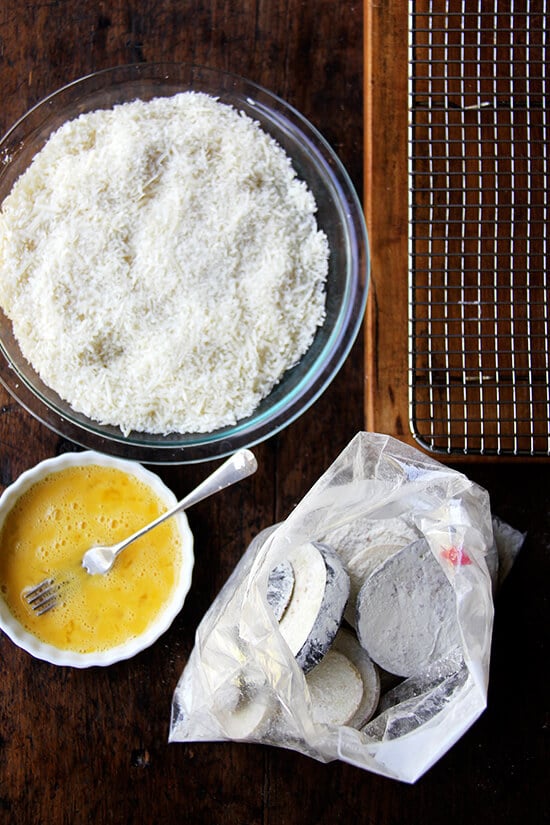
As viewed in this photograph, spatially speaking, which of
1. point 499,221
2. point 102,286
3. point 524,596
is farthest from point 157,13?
point 524,596

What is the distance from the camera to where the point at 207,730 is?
3.26 feet

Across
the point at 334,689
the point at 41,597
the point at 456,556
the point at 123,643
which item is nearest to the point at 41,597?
the point at 41,597

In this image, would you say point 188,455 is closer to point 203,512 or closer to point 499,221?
point 203,512

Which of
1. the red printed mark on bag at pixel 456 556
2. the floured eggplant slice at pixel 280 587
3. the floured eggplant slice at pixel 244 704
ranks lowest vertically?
the floured eggplant slice at pixel 244 704

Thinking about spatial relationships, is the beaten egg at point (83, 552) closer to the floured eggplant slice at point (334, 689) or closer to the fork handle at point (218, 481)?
the fork handle at point (218, 481)

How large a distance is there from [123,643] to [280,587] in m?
0.25

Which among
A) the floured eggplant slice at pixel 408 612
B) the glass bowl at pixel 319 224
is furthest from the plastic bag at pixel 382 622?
the glass bowl at pixel 319 224

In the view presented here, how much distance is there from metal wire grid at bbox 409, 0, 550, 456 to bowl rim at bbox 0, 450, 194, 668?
346 mm

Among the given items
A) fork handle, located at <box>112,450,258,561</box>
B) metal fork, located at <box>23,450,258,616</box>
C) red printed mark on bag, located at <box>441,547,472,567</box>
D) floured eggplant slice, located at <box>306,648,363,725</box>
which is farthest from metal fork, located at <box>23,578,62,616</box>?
red printed mark on bag, located at <box>441,547,472,567</box>

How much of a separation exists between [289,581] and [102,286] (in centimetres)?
40

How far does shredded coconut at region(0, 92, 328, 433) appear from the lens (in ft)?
2.98

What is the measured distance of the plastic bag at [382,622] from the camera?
0.84 metres

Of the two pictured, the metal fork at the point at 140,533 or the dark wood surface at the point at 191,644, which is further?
the dark wood surface at the point at 191,644

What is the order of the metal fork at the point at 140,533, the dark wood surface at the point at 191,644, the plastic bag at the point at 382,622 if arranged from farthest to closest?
the dark wood surface at the point at 191,644 → the metal fork at the point at 140,533 → the plastic bag at the point at 382,622
